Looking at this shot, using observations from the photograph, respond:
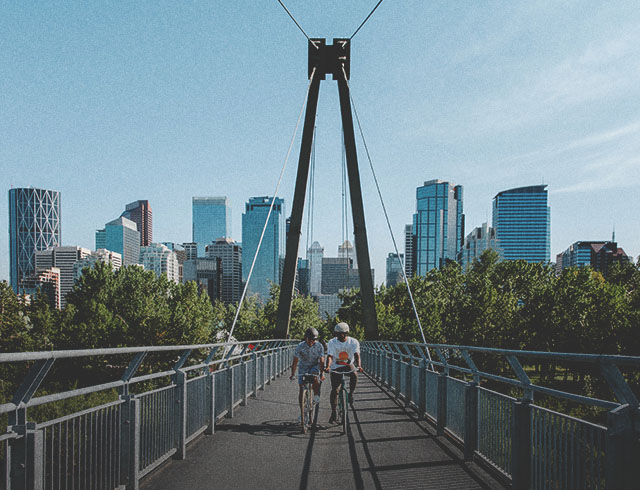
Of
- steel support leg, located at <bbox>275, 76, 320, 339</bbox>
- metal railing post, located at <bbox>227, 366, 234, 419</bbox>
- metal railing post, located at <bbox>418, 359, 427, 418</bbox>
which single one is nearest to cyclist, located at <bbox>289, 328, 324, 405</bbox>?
metal railing post, located at <bbox>227, 366, 234, 419</bbox>

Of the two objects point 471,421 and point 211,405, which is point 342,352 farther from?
point 471,421

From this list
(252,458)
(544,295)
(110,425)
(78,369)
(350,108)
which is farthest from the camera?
(544,295)

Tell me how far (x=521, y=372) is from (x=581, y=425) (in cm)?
94

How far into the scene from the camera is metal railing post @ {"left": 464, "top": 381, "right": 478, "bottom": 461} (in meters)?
5.85

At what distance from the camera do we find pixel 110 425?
4266 mm

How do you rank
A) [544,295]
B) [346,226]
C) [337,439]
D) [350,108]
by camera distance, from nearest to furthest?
[337,439] → [350,108] → [544,295] → [346,226]

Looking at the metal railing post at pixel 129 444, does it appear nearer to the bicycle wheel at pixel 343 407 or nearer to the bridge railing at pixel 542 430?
the bridge railing at pixel 542 430

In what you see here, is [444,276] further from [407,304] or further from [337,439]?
[337,439]

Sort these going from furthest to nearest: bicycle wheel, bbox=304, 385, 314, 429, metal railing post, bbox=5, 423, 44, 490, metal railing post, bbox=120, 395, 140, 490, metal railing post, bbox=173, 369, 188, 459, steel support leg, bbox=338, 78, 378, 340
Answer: steel support leg, bbox=338, 78, 378, 340, bicycle wheel, bbox=304, 385, 314, 429, metal railing post, bbox=173, 369, 188, 459, metal railing post, bbox=120, 395, 140, 490, metal railing post, bbox=5, 423, 44, 490

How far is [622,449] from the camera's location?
308cm

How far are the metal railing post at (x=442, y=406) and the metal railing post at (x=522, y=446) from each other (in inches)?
99.8

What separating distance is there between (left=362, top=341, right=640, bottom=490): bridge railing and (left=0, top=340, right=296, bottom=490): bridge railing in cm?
309

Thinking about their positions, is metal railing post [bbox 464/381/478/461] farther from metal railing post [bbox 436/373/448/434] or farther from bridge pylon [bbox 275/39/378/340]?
bridge pylon [bbox 275/39/378/340]

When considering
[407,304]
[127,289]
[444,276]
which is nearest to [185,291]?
[127,289]
